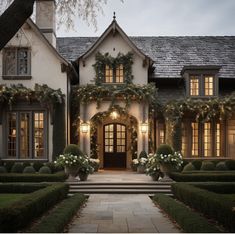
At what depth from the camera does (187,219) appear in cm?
950

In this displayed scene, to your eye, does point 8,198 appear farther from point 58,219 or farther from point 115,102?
point 115,102

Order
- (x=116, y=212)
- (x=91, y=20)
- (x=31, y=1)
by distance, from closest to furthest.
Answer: (x=31, y=1)
(x=91, y=20)
(x=116, y=212)

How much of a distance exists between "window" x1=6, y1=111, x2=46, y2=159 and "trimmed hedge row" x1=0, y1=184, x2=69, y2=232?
10251mm

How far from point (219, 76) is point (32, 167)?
12129 mm

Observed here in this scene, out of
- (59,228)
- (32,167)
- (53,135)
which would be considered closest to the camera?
(59,228)

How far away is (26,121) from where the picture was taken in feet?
76.3

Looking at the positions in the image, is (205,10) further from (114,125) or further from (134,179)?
(114,125)

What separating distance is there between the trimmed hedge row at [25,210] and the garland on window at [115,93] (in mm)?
11091

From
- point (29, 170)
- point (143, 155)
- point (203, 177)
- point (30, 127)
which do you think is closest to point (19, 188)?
Result: point (29, 170)

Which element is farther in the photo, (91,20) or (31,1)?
(91,20)

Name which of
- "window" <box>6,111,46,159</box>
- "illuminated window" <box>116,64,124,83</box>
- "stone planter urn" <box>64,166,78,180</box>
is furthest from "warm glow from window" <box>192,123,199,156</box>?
"window" <box>6,111,46,159</box>

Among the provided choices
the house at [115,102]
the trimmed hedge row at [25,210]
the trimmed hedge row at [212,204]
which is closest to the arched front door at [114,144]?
the house at [115,102]

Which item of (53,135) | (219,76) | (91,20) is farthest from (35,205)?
(219,76)

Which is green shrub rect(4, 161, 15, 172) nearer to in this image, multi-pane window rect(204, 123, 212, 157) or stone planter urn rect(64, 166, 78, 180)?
stone planter urn rect(64, 166, 78, 180)
